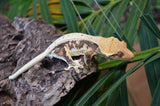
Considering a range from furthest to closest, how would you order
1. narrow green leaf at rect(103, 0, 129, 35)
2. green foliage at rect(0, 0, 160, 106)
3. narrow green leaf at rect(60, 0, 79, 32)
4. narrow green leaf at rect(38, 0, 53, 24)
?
narrow green leaf at rect(38, 0, 53, 24) < narrow green leaf at rect(60, 0, 79, 32) < narrow green leaf at rect(103, 0, 129, 35) < green foliage at rect(0, 0, 160, 106)

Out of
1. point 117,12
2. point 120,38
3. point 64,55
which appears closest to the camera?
point 120,38

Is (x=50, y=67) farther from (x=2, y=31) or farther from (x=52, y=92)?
(x=2, y=31)

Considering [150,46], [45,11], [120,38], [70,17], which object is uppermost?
[45,11]

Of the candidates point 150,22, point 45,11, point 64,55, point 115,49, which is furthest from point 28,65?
point 150,22

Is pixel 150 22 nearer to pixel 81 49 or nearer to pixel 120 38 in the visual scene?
pixel 120 38

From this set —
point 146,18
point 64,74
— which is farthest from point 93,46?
point 146,18

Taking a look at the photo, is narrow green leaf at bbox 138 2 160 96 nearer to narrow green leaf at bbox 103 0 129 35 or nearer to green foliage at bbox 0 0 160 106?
green foliage at bbox 0 0 160 106

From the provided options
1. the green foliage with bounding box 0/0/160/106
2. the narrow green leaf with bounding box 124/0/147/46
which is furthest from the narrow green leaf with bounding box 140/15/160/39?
the narrow green leaf with bounding box 124/0/147/46
